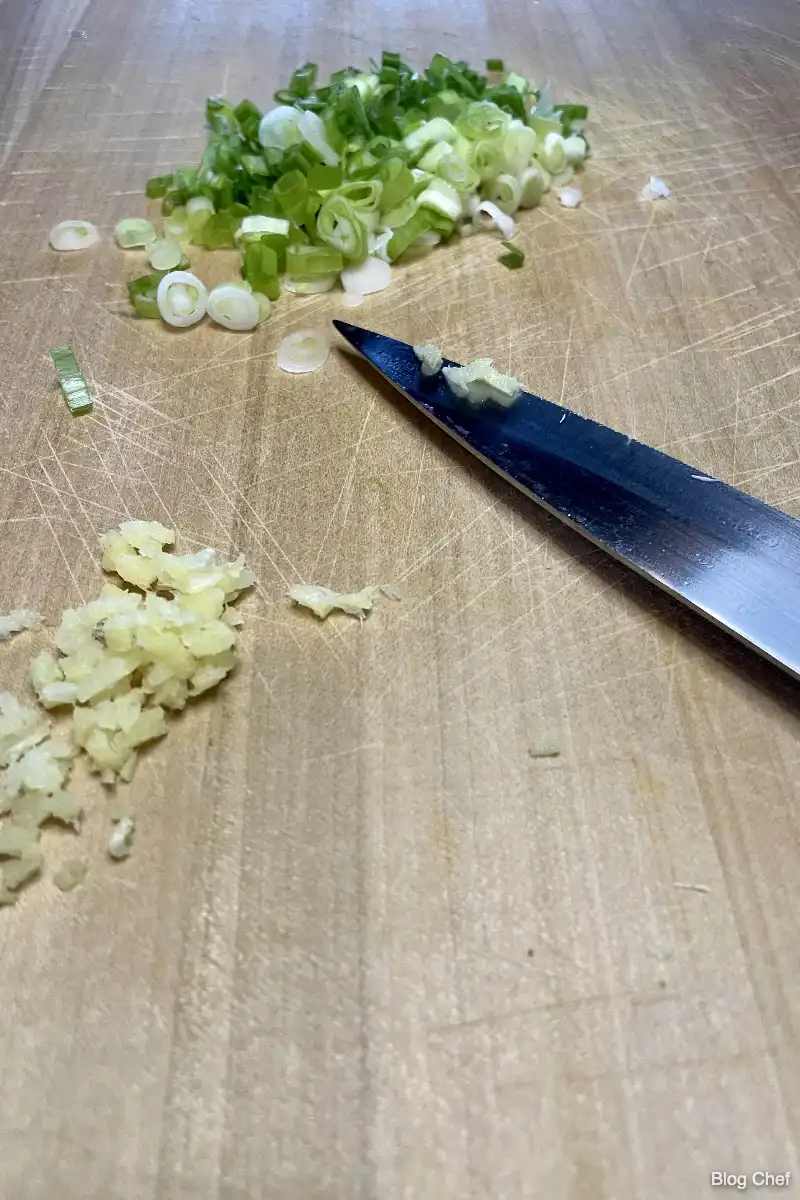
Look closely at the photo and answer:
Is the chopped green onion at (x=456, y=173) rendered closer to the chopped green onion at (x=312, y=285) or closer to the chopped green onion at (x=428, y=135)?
the chopped green onion at (x=428, y=135)

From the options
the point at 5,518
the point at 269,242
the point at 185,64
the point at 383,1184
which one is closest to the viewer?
the point at 383,1184

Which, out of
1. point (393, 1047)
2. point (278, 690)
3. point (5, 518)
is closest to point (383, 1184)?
point (393, 1047)

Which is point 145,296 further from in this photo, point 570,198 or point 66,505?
point 570,198

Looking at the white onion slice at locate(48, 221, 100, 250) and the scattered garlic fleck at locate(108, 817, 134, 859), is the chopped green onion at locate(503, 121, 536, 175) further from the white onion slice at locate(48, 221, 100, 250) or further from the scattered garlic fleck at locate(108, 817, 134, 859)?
the scattered garlic fleck at locate(108, 817, 134, 859)

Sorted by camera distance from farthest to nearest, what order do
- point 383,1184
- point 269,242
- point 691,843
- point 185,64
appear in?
1. point 185,64
2. point 269,242
3. point 691,843
4. point 383,1184

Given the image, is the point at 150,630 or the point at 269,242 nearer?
the point at 150,630

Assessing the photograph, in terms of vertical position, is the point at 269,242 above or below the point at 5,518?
above

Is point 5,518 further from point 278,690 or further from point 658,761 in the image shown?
point 658,761
